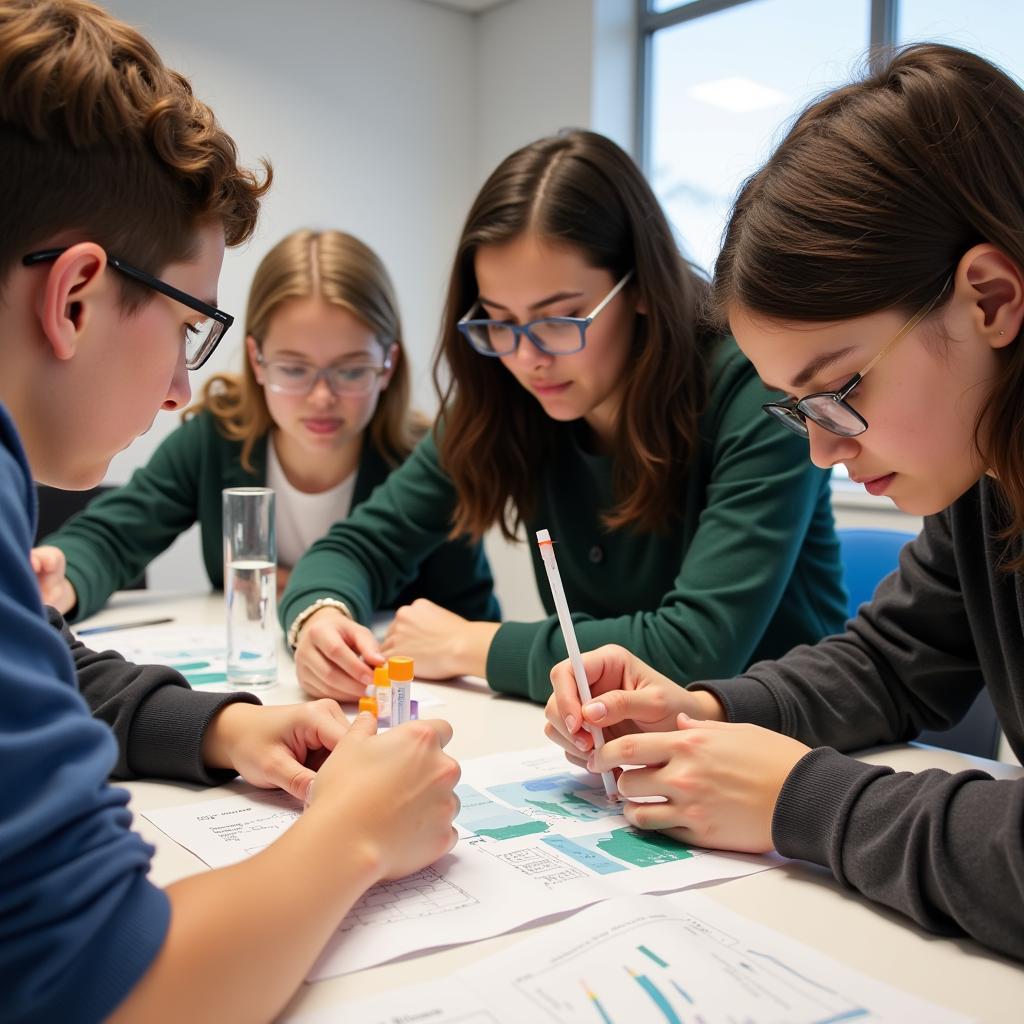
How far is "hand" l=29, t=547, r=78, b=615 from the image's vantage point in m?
1.74

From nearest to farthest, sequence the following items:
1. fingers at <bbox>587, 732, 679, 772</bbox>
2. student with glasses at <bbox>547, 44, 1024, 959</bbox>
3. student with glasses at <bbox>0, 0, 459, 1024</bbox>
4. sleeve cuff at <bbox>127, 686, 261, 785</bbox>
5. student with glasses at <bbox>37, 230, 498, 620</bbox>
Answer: student with glasses at <bbox>0, 0, 459, 1024</bbox> → student with glasses at <bbox>547, 44, 1024, 959</bbox> → fingers at <bbox>587, 732, 679, 772</bbox> → sleeve cuff at <bbox>127, 686, 261, 785</bbox> → student with glasses at <bbox>37, 230, 498, 620</bbox>

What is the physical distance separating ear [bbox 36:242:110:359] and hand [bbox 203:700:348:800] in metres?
0.43

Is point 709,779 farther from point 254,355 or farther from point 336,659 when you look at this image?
point 254,355

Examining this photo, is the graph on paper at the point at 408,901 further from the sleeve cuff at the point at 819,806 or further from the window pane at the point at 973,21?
the window pane at the point at 973,21

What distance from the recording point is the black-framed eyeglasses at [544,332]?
1.51 metres

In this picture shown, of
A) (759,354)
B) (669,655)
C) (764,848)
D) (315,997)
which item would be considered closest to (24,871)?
(315,997)

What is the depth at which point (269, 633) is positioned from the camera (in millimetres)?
1442

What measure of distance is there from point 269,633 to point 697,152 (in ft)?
10.8

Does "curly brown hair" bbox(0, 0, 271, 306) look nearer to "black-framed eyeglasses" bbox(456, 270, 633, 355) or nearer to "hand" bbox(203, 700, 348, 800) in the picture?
"hand" bbox(203, 700, 348, 800)

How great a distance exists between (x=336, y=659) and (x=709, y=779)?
23.9 inches

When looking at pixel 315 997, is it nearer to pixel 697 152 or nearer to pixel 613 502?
pixel 613 502

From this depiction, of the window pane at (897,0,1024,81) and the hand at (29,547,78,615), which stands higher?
the window pane at (897,0,1024,81)

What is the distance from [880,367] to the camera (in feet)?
2.96

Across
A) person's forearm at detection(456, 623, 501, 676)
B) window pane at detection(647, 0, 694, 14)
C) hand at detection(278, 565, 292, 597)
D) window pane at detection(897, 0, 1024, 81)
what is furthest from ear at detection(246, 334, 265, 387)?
window pane at detection(647, 0, 694, 14)
